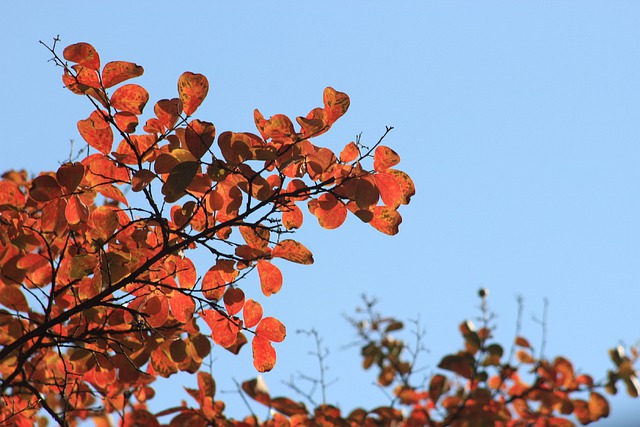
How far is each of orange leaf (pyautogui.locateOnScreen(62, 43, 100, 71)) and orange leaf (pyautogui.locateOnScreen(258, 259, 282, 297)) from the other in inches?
22.8

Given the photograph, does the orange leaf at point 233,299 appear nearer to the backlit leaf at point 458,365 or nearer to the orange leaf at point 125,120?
the orange leaf at point 125,120

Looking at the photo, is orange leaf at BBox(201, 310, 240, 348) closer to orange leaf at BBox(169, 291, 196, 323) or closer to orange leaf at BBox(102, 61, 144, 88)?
orange leaf at BBox(169, 291, 196, 323)

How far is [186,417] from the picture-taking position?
7.46ft

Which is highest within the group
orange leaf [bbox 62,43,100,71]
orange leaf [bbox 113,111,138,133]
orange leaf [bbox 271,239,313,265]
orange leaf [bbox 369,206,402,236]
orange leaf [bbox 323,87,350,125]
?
orange leaf [bbox 62,43,100,71]

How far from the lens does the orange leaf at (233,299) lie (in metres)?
1.77

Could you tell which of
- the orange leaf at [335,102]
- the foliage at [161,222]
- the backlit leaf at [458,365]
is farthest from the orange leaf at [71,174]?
the backlit leaf at [458,365]

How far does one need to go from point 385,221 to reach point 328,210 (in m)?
0.13

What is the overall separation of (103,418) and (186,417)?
1.38 feet

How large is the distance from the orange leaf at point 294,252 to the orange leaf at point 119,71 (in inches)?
19.5

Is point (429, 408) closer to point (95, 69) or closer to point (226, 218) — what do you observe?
point (226, 218)

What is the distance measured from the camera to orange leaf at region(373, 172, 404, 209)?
63.1 inches

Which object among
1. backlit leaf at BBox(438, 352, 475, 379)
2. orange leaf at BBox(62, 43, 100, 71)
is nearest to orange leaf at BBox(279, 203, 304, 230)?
orange leaf at BBox(62, 43, 100, 71)

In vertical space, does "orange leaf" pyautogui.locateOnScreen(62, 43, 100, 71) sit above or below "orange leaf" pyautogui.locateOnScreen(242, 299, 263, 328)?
above

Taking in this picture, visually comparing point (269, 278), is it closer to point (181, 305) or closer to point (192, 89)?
point (181, 305)
